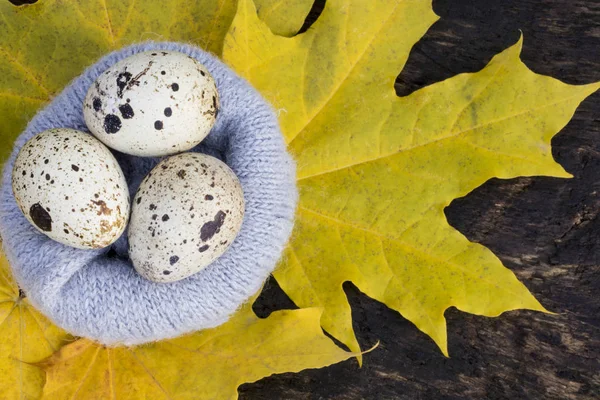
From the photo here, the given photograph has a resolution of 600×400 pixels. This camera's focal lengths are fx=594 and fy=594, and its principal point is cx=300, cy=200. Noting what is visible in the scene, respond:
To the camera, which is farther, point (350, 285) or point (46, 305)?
point (350, 285)

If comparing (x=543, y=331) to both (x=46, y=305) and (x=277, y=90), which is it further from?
(x=46, y=305)

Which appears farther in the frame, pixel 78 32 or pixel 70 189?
pixel 78 32

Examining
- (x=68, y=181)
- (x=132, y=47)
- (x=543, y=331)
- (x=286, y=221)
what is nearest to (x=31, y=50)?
(x=132, y=47)

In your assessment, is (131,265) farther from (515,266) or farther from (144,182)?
(515,266)

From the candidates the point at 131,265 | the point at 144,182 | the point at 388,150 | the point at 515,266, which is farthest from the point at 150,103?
the point at 515,266

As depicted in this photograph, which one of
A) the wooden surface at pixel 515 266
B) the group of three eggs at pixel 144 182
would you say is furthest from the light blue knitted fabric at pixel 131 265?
the wooden surface at pixel 515 266
